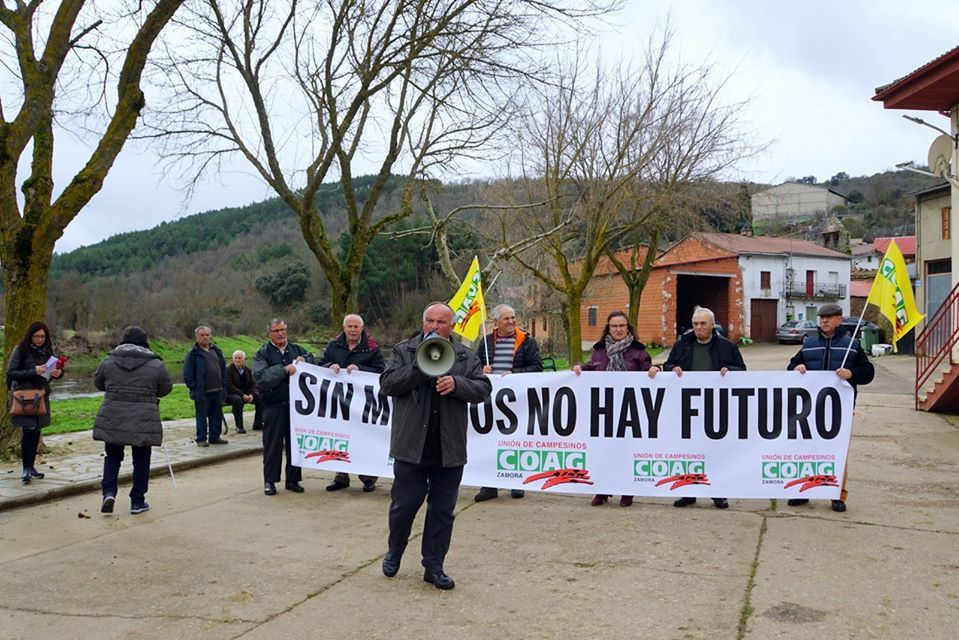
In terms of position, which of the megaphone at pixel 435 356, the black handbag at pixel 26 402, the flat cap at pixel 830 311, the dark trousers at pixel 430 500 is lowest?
the dark trousers at pixel 430 500

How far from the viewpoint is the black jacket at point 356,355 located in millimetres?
8883

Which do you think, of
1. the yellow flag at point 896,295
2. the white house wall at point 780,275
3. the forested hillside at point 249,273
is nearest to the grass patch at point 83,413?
the yellow flag at point 896,295

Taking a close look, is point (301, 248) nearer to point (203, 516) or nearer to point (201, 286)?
point (201, 286)

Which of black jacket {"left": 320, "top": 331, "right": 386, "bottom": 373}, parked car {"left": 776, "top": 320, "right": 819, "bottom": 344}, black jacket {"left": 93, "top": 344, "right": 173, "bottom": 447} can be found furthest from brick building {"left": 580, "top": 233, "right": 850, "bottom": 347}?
black jacket {"left": 93, "top": 344, "right": 173, "bottom": 447}

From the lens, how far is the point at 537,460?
8.13 m

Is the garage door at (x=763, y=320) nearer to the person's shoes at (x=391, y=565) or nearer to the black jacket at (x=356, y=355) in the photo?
the black jacket at (x=356, y=355)

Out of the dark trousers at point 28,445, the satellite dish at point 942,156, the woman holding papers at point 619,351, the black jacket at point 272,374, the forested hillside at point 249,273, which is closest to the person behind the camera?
the woman holding papers at point 619,351

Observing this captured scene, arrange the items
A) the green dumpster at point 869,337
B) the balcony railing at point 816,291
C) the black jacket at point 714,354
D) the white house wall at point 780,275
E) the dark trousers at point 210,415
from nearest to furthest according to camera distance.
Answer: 1. the black jacket at point 714,354
2. the dark trousers at point 210,415
3. the green dumpster at point 869,337
4. the white house wall at point 780,275
5. the balcony railing at point 816,291

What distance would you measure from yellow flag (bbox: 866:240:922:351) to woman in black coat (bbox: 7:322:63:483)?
8833 mm

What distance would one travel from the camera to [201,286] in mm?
83562

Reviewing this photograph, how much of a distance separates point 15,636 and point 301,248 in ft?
290

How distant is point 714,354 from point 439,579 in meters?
4.02

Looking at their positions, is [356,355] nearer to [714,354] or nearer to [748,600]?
[714,354]

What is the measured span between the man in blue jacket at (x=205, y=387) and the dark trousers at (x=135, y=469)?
4.59 m
